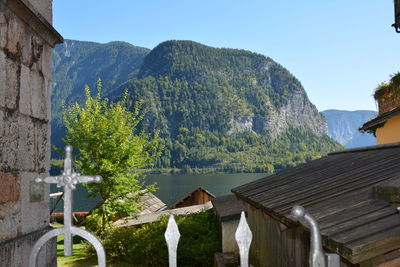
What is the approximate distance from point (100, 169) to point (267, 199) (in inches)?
547

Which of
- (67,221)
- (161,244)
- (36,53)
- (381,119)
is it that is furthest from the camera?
(161,244)

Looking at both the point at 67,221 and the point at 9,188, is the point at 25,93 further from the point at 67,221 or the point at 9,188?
the point at 67,221

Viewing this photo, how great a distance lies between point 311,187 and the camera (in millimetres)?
5691

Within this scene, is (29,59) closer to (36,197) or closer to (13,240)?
(36,197)

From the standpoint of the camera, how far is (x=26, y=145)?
9.82 feet

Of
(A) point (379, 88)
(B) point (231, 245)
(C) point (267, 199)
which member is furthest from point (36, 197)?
(A) point (379, 88)

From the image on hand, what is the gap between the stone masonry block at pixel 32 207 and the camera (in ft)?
9.82

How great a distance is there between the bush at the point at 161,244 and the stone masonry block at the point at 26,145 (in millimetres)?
12331

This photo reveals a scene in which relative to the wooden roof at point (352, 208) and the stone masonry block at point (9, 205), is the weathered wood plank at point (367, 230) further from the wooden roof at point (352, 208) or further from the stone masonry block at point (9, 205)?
the stone masonry block at point (9, 205)

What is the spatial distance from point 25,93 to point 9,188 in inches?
30.3

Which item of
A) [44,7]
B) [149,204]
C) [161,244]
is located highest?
[44,7]

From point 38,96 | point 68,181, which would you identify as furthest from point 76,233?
point 38,96

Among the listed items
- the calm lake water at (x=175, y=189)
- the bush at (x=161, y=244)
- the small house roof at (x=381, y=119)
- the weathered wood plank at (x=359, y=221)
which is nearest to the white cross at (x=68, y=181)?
the weathered wood plank at (x=359, y=221)

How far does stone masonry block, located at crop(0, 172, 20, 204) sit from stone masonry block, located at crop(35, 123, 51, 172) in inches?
13.8
